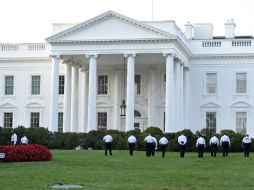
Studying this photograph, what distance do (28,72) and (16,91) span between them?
2157 mm

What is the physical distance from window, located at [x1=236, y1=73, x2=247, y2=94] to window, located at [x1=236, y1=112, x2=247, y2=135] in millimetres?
1974

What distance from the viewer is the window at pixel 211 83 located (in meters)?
60.5

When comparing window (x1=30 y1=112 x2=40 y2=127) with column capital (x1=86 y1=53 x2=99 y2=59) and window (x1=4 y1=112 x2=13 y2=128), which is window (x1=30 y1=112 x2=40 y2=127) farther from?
column capital (x1=86 y1=53 x2=99 y2=59)

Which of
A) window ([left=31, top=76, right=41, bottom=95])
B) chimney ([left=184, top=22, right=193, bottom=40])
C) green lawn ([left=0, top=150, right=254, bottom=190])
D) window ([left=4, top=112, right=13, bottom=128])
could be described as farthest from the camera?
chimney ([left=184, top=22, right=193, bottom=40])

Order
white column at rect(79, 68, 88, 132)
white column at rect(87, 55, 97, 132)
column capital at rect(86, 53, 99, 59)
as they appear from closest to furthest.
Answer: white column at rect(87, 55, 97, 132) → column capital at rect(86, 53, 99, 59) → white column at rect(79, 68, 88, 132)

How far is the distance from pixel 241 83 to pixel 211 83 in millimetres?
2675

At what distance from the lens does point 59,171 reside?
24.7 meters

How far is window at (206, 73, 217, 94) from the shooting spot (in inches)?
2382

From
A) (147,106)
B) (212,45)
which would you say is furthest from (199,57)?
(147,106)

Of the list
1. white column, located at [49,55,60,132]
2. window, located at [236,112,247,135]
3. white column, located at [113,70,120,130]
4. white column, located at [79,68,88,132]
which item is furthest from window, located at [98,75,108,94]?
window, located at [236,112,247,135]

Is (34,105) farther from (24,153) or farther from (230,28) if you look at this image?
(24,153)

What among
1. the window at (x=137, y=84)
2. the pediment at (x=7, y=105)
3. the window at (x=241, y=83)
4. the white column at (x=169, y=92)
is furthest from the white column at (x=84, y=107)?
the window at (x=241, y=83)

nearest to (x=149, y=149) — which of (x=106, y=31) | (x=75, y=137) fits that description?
(x=75, y=137)

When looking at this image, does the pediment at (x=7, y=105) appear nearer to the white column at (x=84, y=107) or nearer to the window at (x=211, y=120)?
the white column at (x=84, y=107)
